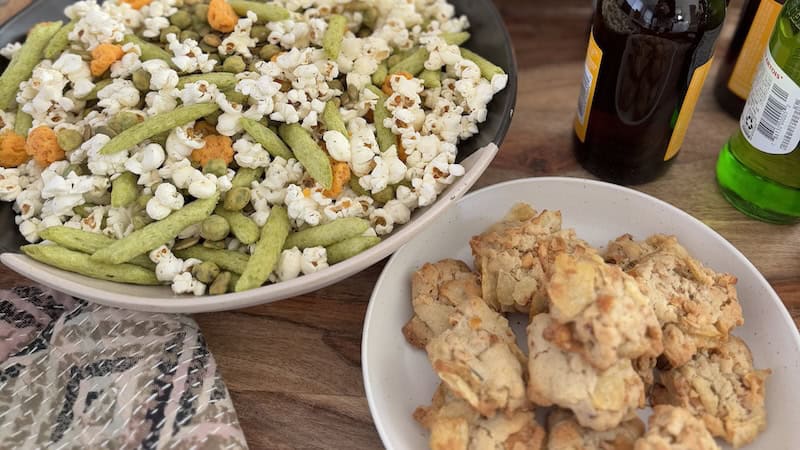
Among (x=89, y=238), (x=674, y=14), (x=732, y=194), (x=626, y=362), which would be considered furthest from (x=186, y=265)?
(x=732, y=194)

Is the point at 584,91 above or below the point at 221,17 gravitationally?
below

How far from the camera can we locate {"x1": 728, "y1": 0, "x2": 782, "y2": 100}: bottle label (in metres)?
1.20

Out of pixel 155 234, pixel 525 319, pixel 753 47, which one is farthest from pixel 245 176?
pixel 753 47

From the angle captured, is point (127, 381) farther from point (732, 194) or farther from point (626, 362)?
point (732, 194)

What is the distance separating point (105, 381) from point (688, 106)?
40.1 inches

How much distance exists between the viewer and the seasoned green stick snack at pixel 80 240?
99cm

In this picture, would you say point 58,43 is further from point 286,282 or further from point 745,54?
point 745,54

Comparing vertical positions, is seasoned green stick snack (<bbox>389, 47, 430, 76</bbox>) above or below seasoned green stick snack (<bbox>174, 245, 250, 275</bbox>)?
above

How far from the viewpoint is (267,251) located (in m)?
0.98

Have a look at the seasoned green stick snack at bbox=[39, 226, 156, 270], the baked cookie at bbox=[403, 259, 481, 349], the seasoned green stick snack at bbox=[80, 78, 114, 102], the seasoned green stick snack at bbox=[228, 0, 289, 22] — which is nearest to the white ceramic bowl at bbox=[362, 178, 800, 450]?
the baked cookie at bbox=[403, 259, 481, 349]

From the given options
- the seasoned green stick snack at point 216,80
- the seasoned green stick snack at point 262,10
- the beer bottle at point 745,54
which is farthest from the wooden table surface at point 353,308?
the seasoned green stick snack at point 262,10

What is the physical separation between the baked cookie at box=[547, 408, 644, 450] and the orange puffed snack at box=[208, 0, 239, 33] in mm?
836

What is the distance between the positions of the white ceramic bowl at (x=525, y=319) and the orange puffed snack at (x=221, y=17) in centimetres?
49

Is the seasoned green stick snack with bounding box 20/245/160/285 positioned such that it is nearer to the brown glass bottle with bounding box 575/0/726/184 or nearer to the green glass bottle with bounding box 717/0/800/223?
the brown glass bottle with bounding box 575/0/726/184
